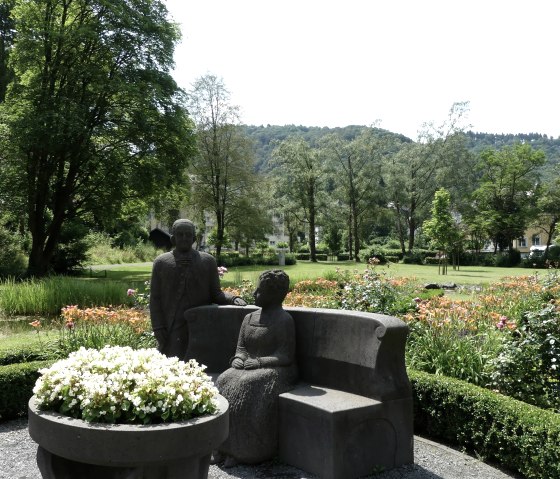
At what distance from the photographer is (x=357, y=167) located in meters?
52.9

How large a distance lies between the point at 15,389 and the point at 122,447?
15.8ft

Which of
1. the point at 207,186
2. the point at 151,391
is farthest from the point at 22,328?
the point at 207,186

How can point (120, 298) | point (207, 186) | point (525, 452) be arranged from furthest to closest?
point (207, 186) < point (120, 298) < point (525, 452)

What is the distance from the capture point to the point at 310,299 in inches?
478

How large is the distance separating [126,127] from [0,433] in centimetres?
2024

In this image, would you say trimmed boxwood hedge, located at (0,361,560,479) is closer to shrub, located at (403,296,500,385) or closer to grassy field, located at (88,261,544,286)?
shrub, located at (403,296,500,385)

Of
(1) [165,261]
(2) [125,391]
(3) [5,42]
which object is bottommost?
(2) [125,391]

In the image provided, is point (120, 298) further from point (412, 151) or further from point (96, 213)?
point (412, 151)

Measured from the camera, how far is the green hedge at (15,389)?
7055 millimetres

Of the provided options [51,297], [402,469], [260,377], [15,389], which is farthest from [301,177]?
[402,469]

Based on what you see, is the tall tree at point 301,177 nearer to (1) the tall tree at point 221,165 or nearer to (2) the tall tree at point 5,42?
(1) the tall tree at point 221,165

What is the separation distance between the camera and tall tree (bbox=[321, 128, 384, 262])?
52.6 meters

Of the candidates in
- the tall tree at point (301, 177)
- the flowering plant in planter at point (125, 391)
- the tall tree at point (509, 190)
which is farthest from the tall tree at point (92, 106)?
the tall tree at point (509, 190)

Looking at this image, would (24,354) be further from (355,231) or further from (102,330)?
(355,231)
